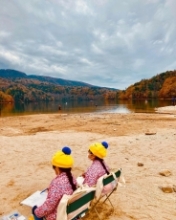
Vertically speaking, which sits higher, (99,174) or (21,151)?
(99,174)

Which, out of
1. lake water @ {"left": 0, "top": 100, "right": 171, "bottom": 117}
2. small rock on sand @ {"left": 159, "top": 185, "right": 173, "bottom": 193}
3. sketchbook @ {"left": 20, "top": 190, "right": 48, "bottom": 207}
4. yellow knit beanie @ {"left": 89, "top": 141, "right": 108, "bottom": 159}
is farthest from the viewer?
lake water @ {"left": 0, "top": 100, "right": 171, "bottom": 117}

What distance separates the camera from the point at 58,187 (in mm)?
3918

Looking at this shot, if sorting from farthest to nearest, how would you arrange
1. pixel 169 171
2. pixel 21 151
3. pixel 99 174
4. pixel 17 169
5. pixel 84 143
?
pixel 84 143 → pixel 21 151 → pixel 17 169 → pixel 169 171 → pixel 99 174

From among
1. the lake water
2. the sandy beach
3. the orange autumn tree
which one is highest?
the orange autumn tree

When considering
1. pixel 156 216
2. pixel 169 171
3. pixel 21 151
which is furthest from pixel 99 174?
pixel 21 151

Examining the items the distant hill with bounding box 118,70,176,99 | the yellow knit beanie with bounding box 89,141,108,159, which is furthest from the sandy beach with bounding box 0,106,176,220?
the distant hill with bounding box 118,70,176,99

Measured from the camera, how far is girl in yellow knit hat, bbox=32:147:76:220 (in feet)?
12.8

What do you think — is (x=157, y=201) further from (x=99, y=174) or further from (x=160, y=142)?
(x=160, y=142)

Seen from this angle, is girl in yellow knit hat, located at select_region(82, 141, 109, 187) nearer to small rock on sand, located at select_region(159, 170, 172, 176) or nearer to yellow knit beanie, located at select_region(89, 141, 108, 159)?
yellow knit beanie, located at select_region(89, 141, 108, 159)

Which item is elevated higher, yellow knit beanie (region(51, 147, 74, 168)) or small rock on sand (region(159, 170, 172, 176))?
yellow knit beanie (region(51, 147, 74, 168))

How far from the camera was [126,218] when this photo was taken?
528cm

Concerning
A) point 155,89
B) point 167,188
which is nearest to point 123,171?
point 167,188

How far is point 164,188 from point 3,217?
4678mm

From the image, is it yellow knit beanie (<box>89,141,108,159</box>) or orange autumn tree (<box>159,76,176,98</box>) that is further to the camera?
orange autumn tree (<box>159,76,176,98</box>)
